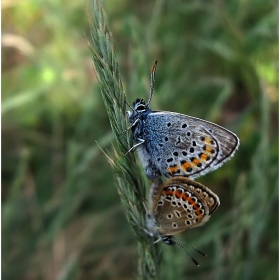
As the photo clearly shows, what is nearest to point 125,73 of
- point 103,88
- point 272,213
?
point 272,213

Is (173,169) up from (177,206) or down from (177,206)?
up

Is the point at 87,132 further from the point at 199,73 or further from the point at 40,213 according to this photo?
the point at 199,73

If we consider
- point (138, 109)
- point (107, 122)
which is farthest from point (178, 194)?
point (107, 122)

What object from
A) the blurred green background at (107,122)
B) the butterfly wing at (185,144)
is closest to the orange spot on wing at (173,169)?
the butterfly wing at (185,144)

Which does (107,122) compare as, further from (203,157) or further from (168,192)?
(168,192)

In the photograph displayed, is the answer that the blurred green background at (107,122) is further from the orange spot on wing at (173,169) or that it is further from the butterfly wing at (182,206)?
the butterfly wing at (182,206)

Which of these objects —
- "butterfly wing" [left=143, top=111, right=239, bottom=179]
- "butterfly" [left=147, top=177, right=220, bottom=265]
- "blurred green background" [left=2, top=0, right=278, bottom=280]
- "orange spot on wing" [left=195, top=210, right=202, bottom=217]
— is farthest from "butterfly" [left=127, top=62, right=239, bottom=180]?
"blurred green background" [left=2, top=0, right=278, bottom=280]
